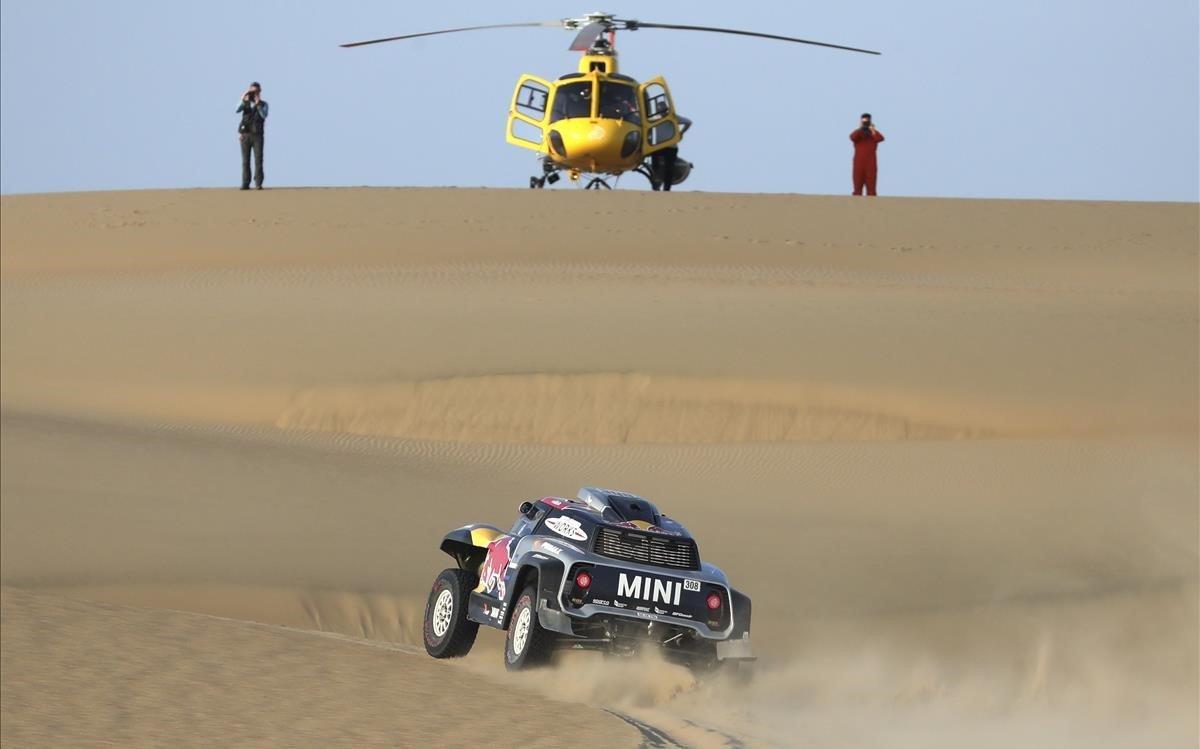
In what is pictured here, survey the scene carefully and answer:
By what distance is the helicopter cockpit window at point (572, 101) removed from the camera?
106 ft

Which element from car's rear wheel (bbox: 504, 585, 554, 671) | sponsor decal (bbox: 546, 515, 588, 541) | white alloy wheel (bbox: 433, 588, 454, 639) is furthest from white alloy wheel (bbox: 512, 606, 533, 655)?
white alloy wheel (bbox: 433, 588, 454, 639)

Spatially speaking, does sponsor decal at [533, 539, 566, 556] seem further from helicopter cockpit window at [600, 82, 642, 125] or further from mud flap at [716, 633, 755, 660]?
helicopter cockpit window at [600, 82, 642, 125]

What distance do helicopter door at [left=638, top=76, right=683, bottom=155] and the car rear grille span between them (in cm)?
2274

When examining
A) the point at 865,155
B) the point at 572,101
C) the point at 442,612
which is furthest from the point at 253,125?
the point at 442,612

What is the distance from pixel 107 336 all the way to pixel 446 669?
43.5 ft

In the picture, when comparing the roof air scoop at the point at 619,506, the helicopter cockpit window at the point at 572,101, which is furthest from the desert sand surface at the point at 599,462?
the helicopter cockpit window at the point at 572,101

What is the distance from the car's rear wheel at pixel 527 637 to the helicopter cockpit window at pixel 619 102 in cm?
2205

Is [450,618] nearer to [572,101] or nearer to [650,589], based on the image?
[650,589]

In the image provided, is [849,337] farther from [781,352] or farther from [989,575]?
[989,575]

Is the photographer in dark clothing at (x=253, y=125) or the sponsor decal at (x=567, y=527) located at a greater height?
the photographer in dark clothing at (x=253, y=125)

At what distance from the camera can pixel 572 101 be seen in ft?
106

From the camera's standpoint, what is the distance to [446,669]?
1152 cm

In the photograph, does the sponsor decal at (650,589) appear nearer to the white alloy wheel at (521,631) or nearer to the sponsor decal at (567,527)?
the sponsor decal at (567,527)

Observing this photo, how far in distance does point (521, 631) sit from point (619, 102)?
22.5 meters
